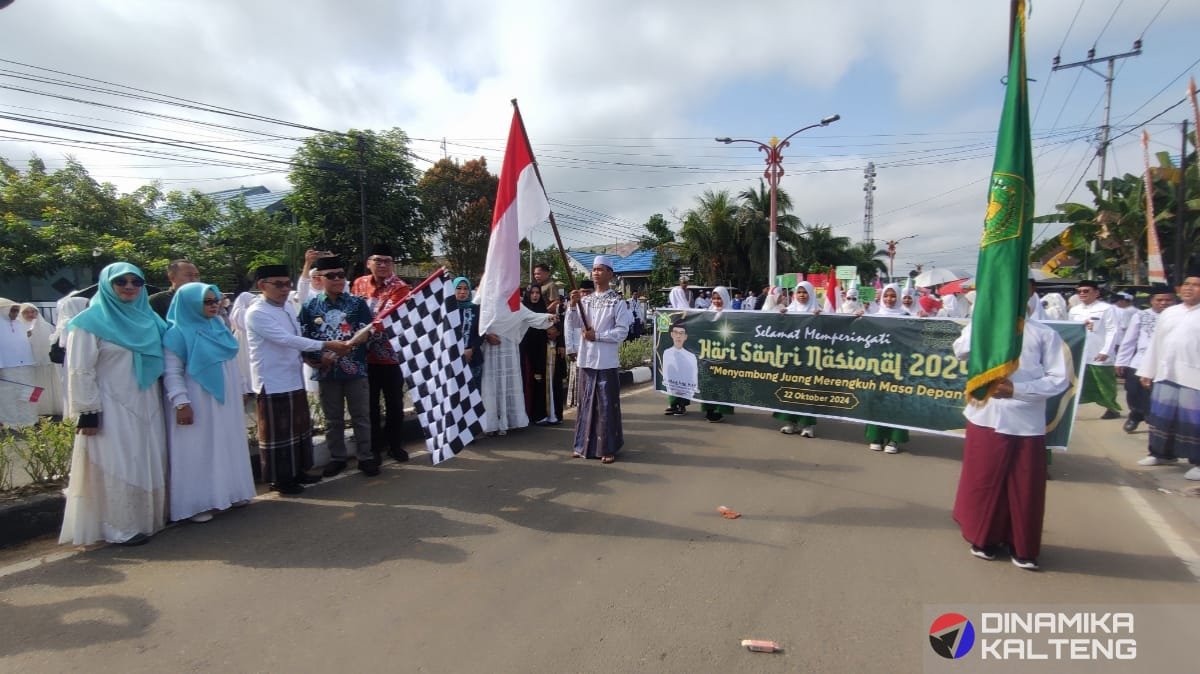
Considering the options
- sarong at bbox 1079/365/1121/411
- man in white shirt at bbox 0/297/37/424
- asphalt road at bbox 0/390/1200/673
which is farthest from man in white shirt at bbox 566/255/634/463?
man in white shirt at bbox 0/297/37/424

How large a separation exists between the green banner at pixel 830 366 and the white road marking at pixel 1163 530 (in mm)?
609

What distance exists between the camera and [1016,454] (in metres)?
3.50

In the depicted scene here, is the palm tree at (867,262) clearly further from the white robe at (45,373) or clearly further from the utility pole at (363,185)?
the white robe at (45,373)

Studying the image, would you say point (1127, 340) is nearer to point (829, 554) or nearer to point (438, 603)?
point (829, 554)

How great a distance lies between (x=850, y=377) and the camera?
634cm

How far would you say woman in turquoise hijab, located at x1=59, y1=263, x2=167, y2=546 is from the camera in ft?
12.0

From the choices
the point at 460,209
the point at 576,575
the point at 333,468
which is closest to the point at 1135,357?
the point at 576,575

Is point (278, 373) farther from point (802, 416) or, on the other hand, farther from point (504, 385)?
point (802, 416)

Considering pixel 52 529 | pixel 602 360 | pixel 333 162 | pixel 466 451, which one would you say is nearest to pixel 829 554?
pixel 602 360

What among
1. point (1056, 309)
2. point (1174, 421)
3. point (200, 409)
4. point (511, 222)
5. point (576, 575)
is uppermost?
point (511, 222)

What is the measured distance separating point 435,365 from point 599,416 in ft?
5.52

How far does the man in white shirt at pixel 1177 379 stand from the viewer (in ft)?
17.3

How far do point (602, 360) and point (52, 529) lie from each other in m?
4.21

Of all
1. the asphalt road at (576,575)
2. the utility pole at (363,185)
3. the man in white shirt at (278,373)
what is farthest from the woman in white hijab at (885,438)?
the utility pole at (363,185)
